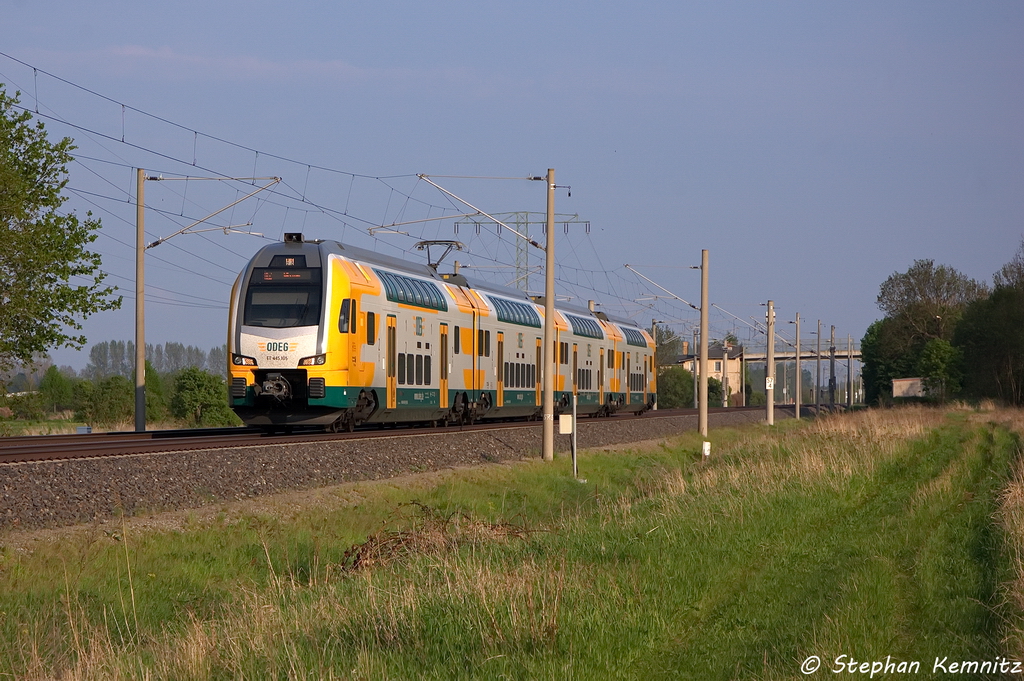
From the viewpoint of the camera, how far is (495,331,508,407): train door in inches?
1415

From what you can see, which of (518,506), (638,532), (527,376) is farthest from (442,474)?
(527,376)

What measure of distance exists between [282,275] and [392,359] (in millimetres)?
3653

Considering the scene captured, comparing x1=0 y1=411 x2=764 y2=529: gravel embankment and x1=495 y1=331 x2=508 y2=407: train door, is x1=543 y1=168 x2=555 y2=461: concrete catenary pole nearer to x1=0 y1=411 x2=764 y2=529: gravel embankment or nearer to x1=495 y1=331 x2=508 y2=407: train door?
x1=0 y1=411 x2=764 y2=529: gravel embankment

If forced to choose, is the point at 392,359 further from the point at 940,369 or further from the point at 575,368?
the point at 940,369

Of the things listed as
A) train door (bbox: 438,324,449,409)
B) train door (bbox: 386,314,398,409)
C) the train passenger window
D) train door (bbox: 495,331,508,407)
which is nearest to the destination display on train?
the train passenger window

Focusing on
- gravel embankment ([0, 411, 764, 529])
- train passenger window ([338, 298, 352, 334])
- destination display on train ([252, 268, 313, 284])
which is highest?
destination display on train ([252, 268, 313, 284])

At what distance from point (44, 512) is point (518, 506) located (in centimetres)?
902

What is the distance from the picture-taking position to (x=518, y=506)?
67.8 feet

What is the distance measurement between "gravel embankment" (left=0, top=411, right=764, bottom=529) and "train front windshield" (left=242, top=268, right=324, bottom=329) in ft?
10.9

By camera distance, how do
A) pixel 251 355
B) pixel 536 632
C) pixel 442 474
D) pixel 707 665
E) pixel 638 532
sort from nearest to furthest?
pixel 707 665
pixel 536 632
pixel 638 532
pixel 442 474
pixel 251 355

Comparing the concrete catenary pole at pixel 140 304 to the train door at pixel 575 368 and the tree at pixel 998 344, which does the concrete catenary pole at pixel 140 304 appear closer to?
the train door at pixel 575 368

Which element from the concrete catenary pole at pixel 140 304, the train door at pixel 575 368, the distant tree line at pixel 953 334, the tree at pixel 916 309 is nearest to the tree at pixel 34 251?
the concrete catenary pole at pixel 140 304

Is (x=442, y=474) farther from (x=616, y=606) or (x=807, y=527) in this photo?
(x=616, y=606)

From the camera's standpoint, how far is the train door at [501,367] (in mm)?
35938
